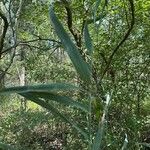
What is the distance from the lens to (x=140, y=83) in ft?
20.8

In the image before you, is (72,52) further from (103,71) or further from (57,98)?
(103,71)

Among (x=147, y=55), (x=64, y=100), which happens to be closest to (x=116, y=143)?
(x=147, y=55)

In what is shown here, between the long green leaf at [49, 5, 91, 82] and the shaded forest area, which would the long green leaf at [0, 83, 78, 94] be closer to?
the long green leaf at [49, 5, 91, 82]

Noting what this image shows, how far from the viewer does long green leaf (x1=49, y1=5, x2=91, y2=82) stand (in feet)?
4.17

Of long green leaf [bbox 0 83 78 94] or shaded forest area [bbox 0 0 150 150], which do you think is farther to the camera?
shaded forest area [bbox 0 0 150 150]

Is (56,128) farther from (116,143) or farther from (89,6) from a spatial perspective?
(116,143)

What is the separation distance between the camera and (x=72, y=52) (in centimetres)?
129

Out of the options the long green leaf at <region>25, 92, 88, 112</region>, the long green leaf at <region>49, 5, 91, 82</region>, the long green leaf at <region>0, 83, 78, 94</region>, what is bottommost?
the long green leaf at <region>25, 92, 88, 112</region>

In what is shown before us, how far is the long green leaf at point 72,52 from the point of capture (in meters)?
1.27

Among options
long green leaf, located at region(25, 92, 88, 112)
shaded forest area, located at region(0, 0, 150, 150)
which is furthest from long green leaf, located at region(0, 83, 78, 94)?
shaded forest area, located at region(0, 0, 150, 150)

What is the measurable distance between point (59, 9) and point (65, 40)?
6.04 m

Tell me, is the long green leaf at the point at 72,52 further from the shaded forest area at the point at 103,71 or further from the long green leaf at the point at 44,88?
the shaded forest area at the point at 103,71

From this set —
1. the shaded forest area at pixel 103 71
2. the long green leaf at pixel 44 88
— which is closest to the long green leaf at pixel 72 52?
the long green leaf at pixel 44 88

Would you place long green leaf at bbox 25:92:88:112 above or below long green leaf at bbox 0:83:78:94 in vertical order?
below
